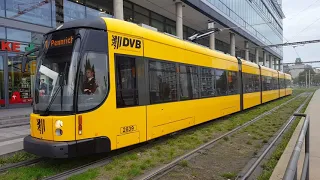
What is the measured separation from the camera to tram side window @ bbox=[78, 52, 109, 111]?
6156mm

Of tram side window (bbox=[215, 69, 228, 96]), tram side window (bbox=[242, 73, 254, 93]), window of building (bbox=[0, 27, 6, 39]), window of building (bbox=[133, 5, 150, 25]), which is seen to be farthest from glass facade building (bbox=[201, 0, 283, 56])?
window of building (bbox=[0, 27, 6, 39])

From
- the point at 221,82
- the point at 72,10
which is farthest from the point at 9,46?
the point at 221,82

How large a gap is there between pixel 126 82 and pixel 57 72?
5.33 feet

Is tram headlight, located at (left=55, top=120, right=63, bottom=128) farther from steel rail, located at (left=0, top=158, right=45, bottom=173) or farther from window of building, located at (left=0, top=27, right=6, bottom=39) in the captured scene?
window of building, located at (left=0, top=27, right=6, bottom=39)

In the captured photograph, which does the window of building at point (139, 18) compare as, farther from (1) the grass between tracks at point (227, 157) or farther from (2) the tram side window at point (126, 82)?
(2) the tram side window at point (126, 82)

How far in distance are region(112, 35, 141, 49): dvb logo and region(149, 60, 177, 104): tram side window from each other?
728 millimetres

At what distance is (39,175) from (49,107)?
4.62ft

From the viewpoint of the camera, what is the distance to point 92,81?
6305 mm

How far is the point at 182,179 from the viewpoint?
564 cm

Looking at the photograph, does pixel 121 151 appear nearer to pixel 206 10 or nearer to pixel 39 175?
pixel 39 175

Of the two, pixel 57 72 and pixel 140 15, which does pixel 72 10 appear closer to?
pixel 140 15

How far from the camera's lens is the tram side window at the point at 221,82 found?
12.7 m

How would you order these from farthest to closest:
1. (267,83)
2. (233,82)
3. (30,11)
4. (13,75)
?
(267,83) < (30,11) < (13,75) < (233,82)

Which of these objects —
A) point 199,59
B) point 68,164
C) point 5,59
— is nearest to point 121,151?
point 68,164
